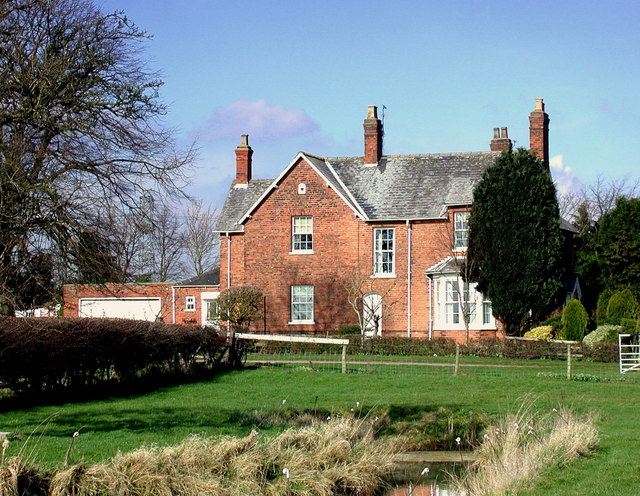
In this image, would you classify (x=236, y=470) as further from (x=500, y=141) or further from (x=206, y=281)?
(x=206, y=281)

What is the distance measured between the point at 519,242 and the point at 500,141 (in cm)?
766

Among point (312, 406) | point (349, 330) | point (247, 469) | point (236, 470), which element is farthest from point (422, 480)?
point (349, 330)

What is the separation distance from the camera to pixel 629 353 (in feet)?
90.7

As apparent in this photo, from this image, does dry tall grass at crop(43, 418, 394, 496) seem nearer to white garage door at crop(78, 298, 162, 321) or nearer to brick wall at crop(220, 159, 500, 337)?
brick wall at crop(220, 159, 500, 337)

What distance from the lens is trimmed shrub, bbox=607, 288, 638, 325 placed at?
36094 mm

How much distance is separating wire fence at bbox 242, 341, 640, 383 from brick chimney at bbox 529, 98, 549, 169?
10.9 meters

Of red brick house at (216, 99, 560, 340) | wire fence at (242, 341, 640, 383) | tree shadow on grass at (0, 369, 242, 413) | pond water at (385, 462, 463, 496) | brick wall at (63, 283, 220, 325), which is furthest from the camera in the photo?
brick wall at (63, 283, 220, 325)

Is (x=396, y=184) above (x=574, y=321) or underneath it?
above

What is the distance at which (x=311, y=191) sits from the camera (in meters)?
41.0

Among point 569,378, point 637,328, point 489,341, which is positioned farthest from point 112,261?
point 637,328

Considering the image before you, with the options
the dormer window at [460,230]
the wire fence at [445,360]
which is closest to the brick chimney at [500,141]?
the dormer window at [460,230]

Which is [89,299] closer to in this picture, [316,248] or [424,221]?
[316,248]

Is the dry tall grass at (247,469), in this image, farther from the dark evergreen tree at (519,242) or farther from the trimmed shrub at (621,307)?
the trimmed shrub at (621,307)

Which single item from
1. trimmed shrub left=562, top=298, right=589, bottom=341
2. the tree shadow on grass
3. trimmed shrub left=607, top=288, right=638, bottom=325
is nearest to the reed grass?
the tree shadow on grass
